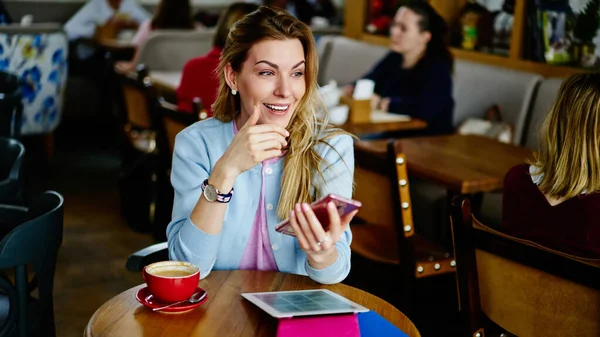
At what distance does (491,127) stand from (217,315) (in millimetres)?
3103

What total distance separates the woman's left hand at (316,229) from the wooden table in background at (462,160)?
138 centimetres

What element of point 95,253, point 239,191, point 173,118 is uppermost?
point 239,191

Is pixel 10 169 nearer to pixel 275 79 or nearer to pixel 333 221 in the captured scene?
pixel 275 79

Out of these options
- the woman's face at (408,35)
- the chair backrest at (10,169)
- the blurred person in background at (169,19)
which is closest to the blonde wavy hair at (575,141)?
the chair backrest at (10,169)

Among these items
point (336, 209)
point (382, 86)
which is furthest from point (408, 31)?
point (336, 209)

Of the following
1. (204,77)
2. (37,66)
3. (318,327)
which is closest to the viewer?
(318,327)

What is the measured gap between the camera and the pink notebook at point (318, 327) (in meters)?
1.44

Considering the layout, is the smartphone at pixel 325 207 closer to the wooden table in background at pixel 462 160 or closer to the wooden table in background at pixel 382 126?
the wooden table in background at pixel 462 160

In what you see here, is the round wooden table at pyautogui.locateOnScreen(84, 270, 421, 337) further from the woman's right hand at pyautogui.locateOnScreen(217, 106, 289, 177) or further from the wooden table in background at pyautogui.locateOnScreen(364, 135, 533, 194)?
the wooden table in background at pyautogui.locateOnScreen(364, 135, 533, 194)

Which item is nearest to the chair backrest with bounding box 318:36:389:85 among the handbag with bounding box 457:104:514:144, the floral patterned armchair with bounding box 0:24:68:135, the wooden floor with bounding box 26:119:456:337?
the handbag with bounding box 457:104:514:144

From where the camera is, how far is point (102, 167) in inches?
235

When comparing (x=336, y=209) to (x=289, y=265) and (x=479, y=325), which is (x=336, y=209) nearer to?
(x=289, y=265)

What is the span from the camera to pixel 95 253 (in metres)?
4.11

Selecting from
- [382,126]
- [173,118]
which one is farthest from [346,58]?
[173,118]
